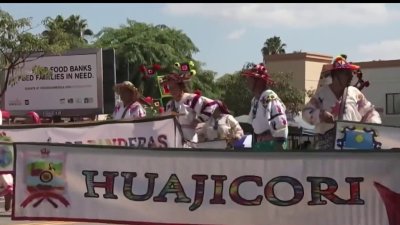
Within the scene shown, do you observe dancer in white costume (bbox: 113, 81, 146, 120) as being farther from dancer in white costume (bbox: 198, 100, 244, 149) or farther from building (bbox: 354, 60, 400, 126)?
building (bbox: 354, 60, 400, 126)

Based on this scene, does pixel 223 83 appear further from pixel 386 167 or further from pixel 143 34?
pixel 386 167

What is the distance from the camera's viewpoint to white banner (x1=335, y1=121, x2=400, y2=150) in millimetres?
7012

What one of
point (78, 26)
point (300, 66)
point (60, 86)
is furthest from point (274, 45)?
point (60, 86)

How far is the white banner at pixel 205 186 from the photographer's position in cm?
561

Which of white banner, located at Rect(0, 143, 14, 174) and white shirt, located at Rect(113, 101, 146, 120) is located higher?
white shirt, located at Rect(113, 101, 146, 120)

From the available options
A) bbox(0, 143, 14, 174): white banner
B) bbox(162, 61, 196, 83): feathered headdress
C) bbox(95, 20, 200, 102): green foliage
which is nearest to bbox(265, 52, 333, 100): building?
bbox(95, 20, 200, 102): green foliage

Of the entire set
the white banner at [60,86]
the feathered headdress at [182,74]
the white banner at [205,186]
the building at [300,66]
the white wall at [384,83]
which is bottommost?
the white banner at [205,186]

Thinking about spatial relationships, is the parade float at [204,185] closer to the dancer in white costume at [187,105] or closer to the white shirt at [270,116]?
the white shirt at [270,116]

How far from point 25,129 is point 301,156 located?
462 centimetres

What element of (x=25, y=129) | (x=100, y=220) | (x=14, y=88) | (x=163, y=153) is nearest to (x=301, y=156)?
(x=163, y=153)

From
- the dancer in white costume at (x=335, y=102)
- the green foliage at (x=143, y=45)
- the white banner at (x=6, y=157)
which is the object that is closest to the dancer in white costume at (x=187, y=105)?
the dancer in white costume at (x=335, y=102)

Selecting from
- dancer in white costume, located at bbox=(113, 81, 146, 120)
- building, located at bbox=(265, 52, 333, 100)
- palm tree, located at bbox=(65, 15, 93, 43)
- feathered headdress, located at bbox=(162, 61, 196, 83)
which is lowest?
dancer in white costume, located at bbox=(113, 81, 146, 120)

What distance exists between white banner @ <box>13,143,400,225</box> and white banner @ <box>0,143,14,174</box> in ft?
7.88

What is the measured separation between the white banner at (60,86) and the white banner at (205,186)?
19801mm
